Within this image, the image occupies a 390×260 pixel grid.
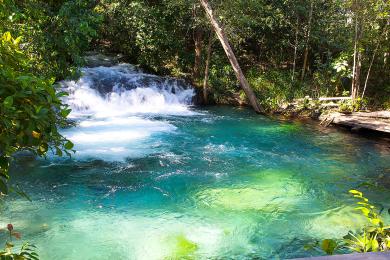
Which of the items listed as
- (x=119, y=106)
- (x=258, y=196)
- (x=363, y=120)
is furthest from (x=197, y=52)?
(x=258, y=196)

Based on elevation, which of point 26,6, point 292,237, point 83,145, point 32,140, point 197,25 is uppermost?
point 197,25

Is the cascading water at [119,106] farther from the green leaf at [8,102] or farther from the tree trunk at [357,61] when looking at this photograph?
the green leaf at [8,102]

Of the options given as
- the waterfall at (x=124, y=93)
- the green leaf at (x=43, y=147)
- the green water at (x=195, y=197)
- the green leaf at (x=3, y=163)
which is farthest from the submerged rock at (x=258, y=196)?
the waterfall at (x=124, y=93)

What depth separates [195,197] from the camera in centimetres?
665

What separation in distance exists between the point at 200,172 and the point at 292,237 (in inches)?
111

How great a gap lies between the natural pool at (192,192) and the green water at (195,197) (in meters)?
0.02

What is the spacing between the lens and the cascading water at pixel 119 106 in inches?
386

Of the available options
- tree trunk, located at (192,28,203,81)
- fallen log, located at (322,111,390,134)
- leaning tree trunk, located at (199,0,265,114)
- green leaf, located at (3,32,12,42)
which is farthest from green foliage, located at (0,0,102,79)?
tree trunk, located at (192,28,203,81)

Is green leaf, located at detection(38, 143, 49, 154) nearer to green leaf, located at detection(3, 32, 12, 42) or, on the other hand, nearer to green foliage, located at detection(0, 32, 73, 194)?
green foliage, located at detection(0, 32, 73, 194)

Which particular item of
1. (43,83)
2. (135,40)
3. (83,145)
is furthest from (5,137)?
(135,40)

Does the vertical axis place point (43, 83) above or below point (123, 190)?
above

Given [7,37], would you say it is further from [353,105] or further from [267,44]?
[267,44]

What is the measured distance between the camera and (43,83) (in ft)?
6.46

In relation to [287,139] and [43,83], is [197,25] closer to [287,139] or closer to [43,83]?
[287,139]
